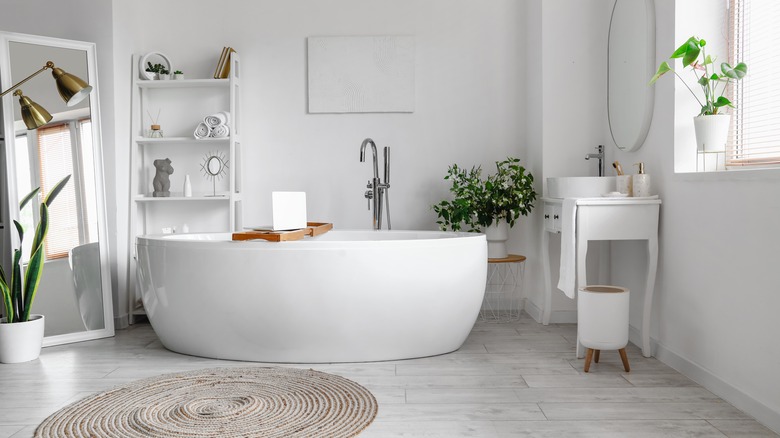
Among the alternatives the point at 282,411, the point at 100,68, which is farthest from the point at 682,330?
the point at 100,68

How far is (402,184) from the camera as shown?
4.15 metres

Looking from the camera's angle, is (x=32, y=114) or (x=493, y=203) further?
(x=493, y=203)

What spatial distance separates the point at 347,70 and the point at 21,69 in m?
1.84

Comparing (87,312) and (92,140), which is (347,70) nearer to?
(92,140)

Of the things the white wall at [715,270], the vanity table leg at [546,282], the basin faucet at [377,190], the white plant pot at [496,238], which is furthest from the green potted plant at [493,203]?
the white wall at [715,270]

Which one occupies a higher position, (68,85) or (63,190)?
(68,85)

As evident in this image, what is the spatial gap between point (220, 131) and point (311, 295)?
162 cm

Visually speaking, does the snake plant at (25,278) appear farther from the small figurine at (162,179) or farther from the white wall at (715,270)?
the white wall at (715,270)

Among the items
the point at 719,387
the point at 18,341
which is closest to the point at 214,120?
the point at 18,341

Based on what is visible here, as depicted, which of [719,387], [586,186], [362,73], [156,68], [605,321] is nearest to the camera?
[719,387]

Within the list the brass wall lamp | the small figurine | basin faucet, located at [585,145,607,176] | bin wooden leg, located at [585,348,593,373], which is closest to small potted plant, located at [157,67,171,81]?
the small figurine

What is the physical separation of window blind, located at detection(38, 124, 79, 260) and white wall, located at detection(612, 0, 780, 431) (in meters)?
3.01

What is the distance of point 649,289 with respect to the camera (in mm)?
2938

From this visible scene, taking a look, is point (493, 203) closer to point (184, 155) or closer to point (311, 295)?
point (311, 295)
